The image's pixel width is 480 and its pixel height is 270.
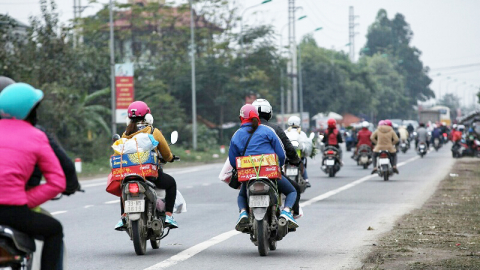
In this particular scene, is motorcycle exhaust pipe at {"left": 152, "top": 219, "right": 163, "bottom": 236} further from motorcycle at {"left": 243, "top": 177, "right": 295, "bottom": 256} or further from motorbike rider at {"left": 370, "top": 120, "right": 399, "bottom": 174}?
motorbike rider at {"left": 370, "top": 120, "right": 399, "bottom": 174}

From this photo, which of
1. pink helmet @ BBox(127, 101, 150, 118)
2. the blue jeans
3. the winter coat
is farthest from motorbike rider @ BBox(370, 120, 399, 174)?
pink helmet @ BBox(127, 101, 150, 118)

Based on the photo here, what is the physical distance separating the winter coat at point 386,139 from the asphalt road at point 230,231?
4.32 feet

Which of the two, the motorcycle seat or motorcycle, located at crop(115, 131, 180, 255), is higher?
the motorcycle seat

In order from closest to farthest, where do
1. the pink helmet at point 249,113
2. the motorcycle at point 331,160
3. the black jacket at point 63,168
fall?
the black jacket at point 63,168
the pink helmet at point 249,113
the motorcycle at point 331,160

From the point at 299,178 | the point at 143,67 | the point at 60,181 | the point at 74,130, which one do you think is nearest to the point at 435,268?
the point at 60,181

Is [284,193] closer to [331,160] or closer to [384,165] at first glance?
[384,165]

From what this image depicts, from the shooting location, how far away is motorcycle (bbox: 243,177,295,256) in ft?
33.7

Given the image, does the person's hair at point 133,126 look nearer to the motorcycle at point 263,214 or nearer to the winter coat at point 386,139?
the motorcycle at point 263,214

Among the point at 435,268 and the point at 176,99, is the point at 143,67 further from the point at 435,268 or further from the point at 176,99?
the point at 435,268

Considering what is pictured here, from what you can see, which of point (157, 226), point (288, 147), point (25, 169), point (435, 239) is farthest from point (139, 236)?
point (25, 169)

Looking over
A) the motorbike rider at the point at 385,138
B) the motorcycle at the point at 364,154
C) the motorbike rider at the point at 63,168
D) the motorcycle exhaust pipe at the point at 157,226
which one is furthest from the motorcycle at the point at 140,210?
the motorcycle at the point at 364,154

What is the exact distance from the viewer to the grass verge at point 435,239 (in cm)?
972

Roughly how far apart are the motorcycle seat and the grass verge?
4.60m

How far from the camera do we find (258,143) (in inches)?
416
